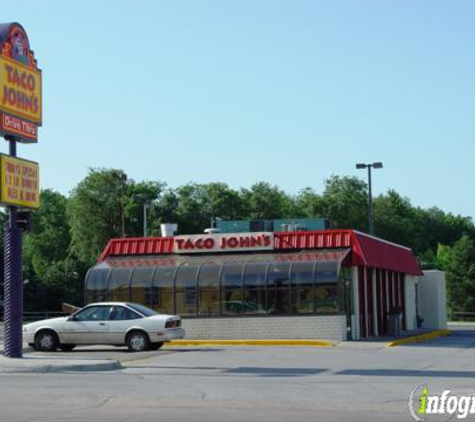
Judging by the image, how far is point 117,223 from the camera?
8900 cm

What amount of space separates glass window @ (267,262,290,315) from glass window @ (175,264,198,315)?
3062 millimetres

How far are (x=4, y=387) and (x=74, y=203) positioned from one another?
7216 cm

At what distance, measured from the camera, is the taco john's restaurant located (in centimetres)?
3466

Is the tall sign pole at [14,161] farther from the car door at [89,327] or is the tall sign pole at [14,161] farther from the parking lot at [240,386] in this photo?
the car door at [89,327]

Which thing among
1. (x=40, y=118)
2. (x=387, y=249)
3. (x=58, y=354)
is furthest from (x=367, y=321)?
(x=40, y=118)

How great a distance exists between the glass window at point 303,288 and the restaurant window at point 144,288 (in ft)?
18.7

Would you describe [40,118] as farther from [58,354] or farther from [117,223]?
[117,223]

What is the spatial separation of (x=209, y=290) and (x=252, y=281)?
5.93 ft

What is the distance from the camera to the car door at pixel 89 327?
1148 inches

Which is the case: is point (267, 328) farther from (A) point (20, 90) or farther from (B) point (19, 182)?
(A) point (20, 90)

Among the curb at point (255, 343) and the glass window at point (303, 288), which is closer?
the curb at point (255, 343)

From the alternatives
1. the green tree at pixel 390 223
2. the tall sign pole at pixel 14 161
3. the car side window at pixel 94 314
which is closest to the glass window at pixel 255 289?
the car side window at pixel 94 314

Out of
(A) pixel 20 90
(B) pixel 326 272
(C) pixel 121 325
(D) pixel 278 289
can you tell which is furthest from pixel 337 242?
(A) pixel 20 90

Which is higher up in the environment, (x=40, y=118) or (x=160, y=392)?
(x=40, y=118)
